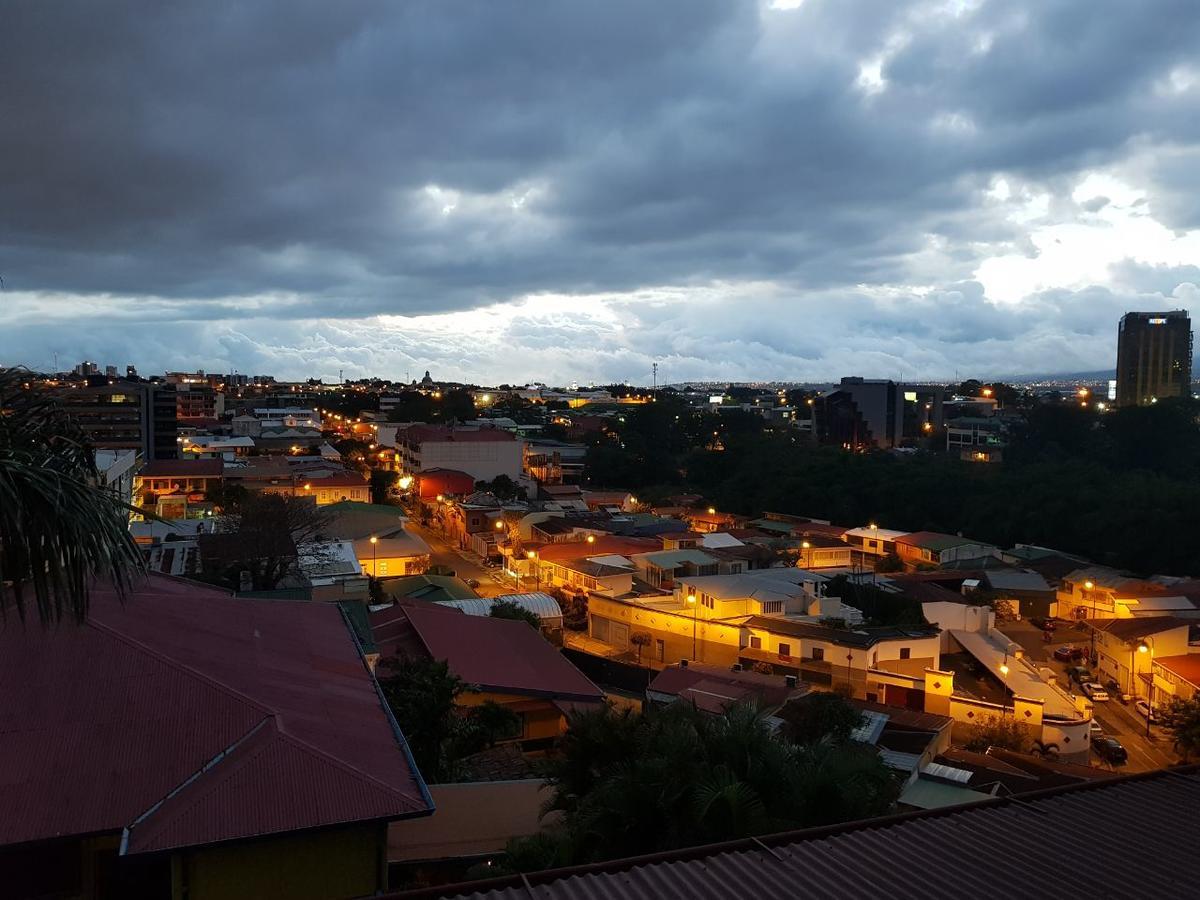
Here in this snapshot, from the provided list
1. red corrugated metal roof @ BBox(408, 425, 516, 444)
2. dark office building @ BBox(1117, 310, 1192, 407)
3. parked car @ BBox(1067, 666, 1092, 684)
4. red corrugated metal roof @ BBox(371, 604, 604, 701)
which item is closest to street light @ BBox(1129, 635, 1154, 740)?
parked car @ BBox(1067, 666, 1092, 684)

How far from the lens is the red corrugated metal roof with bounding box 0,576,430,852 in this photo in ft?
17.0

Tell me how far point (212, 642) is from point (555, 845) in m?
3.98

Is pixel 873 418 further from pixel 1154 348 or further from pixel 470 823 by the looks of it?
pixel 470 823

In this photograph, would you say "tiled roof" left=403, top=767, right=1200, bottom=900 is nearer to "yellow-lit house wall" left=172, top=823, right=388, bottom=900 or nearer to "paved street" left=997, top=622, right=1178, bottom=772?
"yellow-lit house wall" left=172, top=823, right=388, bottom=900

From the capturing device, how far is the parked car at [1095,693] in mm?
16609

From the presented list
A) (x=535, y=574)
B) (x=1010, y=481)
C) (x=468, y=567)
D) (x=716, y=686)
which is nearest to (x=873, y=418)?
(x=1010, y=481)

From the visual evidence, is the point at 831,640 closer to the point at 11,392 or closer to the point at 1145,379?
the point at 11,392

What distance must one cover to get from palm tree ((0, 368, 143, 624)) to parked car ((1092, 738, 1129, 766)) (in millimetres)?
14501

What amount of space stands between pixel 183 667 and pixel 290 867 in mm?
1995

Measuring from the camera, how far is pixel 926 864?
3490mm

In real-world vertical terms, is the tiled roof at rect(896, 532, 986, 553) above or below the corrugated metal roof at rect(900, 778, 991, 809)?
above

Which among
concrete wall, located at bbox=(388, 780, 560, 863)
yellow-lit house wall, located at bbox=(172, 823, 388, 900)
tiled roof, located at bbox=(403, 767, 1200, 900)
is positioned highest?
tiled roof, located at bbox=(403, 767, 1200, 900)

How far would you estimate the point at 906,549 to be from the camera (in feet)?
90.2

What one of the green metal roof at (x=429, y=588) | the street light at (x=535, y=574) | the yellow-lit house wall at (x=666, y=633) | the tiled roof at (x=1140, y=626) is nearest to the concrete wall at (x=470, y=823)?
the yellow-lit house wall at (x=666, y=633)
